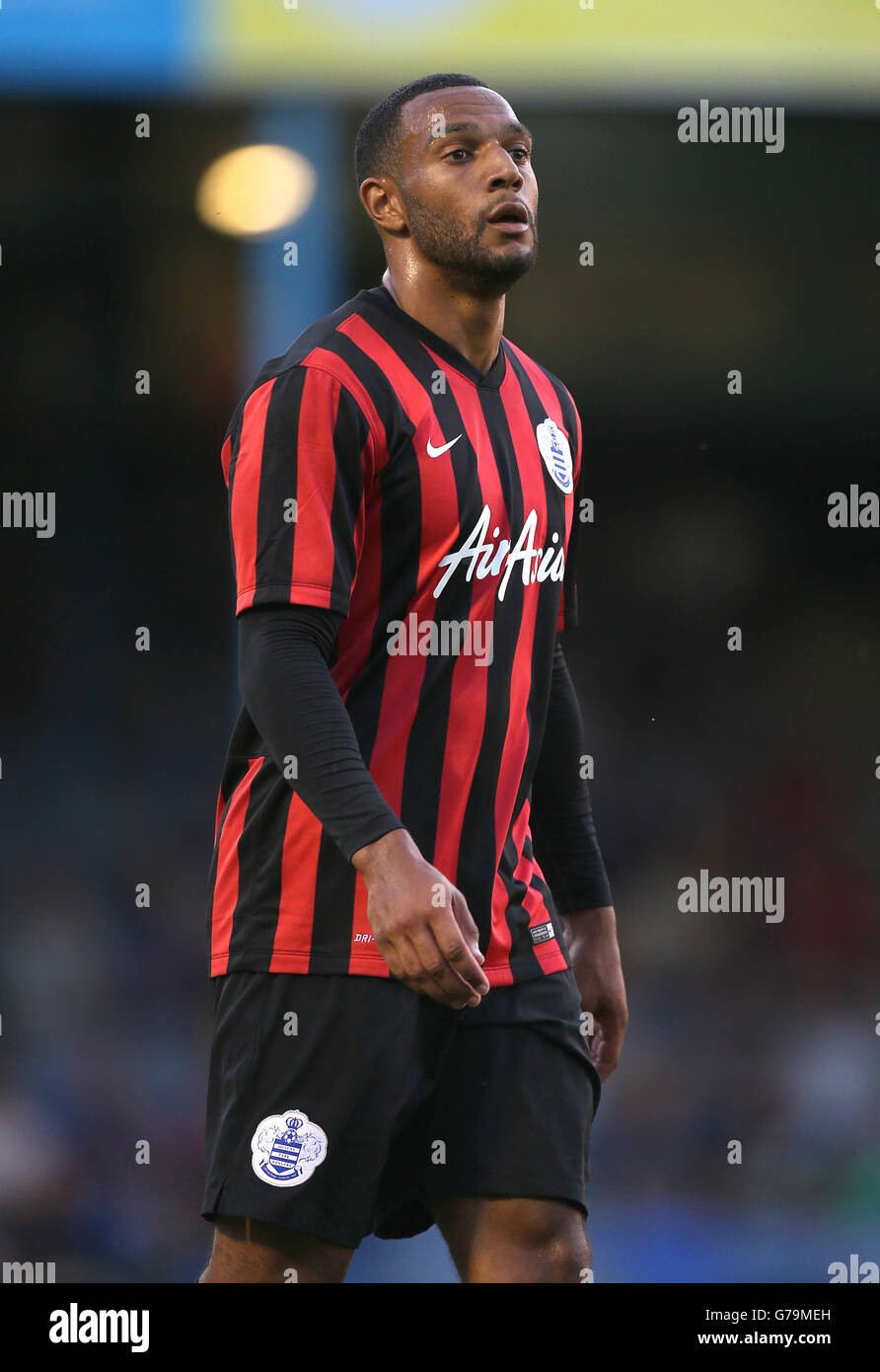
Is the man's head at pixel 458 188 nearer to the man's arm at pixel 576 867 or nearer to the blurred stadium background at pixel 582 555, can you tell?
the man's arm at pixel 576 867

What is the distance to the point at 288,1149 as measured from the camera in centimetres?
224

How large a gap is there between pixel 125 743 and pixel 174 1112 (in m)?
1.07

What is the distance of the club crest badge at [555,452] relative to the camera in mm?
2568

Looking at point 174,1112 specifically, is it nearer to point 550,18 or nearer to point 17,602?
point 17,602

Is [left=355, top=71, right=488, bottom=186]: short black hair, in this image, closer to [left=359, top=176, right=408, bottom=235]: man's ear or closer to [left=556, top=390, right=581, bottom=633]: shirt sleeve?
[left=359, top=176, right=408, bottom=235]: man's ear

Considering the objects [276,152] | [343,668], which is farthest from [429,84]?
[276,152]

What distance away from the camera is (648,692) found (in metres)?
5.24

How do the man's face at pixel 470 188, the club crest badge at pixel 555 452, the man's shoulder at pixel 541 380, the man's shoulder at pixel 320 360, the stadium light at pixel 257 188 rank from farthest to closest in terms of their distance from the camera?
the stadium light at pixel 257 188 < the man's shoulder at pixel 541 380 < the club crest badge at pixel 555 452 < the man's face at pixel 470 188 < the man's shoulder at pixel 320 360

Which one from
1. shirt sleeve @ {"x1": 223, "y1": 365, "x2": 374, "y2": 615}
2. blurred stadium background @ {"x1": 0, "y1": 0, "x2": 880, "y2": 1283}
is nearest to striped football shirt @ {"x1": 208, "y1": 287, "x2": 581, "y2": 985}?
shirt sleeve @ {"x1": 223, "y1": 365, "x2": 374, "y2": 615}

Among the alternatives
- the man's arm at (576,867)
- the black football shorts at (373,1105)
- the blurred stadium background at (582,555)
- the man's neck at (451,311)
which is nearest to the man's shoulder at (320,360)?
the man's neck at (451,311)

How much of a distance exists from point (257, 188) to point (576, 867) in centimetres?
275

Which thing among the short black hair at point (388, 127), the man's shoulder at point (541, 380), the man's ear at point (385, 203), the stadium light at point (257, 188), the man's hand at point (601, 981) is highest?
the stadium light at point (257, 188)

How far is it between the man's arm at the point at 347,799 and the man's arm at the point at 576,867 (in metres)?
0.62

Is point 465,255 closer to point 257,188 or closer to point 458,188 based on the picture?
point 458,188
